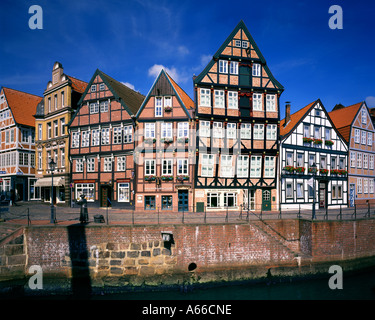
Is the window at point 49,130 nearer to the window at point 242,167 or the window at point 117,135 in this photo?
the window at point 117,135

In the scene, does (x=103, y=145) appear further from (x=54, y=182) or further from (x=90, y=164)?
(x=54, y=182)

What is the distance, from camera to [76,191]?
80.3 ft

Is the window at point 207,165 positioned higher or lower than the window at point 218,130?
lower

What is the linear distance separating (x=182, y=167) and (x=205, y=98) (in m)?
6.74

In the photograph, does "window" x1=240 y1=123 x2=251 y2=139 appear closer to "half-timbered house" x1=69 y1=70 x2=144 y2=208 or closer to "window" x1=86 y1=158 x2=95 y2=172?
"half-timbered house" x1=69 y1=70 x2=144 y2=208

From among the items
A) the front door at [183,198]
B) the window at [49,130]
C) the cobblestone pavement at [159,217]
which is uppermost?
the window at [49,130]

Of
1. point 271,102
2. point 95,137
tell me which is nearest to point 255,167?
point 271,102

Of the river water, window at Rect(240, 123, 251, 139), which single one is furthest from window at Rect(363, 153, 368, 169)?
the river water

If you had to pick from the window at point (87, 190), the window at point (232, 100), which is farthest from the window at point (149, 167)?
the window at point (232, 100)

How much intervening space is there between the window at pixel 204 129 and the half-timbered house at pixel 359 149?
1732 cm

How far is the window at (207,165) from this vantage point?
835 inches

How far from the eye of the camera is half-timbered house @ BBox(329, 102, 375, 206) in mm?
26719

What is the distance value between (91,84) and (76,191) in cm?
1145
